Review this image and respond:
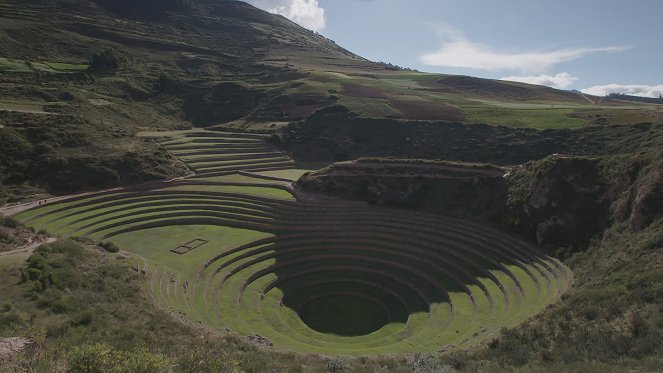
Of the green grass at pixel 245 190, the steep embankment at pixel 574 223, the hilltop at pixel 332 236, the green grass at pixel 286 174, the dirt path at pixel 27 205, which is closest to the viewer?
the steep embankment at pixel 574 223

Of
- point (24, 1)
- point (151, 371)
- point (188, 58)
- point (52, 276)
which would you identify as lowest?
point (52, 276)

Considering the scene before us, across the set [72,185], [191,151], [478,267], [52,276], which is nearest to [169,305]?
[52,276]

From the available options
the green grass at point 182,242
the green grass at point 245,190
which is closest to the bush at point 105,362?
the green grass at point 182,242

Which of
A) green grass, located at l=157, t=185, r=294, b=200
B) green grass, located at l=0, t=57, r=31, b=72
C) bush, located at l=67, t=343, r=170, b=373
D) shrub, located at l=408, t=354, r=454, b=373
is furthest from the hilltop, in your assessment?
green grass, located at l=0, t=57, r=31, b=72

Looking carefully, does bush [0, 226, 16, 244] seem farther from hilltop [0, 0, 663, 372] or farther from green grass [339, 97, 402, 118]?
green grass [339, 97, 402, 118]

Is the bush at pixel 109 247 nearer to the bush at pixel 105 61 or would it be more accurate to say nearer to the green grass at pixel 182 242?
the green grass at pixel 182 242

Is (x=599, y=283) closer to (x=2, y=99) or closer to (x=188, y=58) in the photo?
(x=2, y=99)

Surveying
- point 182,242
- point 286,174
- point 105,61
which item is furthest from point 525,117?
point 105,61
